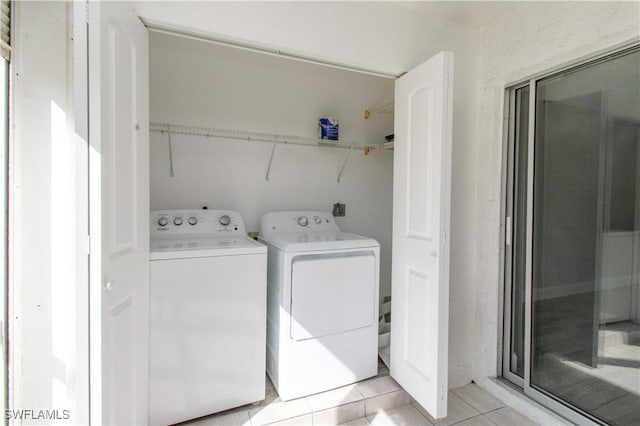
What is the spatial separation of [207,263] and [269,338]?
80 cm

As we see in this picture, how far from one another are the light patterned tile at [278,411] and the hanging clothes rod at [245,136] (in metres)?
1.93

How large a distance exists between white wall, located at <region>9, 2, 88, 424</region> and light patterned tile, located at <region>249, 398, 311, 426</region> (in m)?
0.92

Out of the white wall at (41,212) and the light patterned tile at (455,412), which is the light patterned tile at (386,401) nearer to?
the light patterned tile at (455,412)

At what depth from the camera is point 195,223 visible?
214 cm

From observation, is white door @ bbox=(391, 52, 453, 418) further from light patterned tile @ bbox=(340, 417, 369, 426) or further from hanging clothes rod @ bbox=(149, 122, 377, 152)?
hanging clothes rod @ bbox=(149, 122, 377, 152)

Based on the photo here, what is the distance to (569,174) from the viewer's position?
5.68ft

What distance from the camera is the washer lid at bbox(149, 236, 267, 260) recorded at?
1629mm

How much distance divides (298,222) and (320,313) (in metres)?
0.81

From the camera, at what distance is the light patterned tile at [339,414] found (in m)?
1.81

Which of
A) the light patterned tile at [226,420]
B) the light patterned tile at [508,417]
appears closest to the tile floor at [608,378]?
the light patterned tile at [508,417]

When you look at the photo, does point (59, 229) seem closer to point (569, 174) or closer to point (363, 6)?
point (363, 6)

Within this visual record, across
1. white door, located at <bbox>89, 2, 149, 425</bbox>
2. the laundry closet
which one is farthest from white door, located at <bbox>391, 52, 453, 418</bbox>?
white door, located at <bbox>89, 2, 149, 425</bbox>

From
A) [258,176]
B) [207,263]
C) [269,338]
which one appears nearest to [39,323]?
[207,263]

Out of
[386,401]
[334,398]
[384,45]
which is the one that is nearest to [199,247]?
[334,398]
